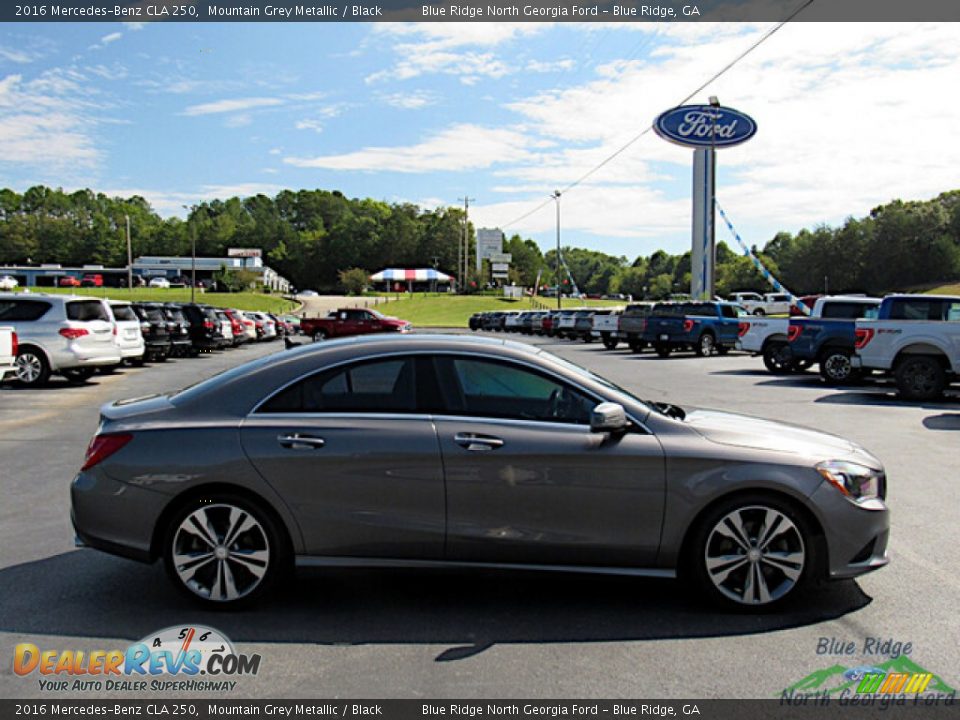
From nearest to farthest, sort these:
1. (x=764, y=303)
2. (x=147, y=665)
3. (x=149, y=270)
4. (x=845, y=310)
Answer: (x=147, y=665)
(x=845, y=310)
(x=764, y=303)
(x=149, y=270)

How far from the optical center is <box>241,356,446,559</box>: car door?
4828 millimetres

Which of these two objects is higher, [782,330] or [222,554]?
[782,330]

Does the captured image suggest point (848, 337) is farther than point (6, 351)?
Yes

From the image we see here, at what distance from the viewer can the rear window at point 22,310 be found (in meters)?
17.3

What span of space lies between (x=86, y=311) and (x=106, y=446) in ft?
47.3

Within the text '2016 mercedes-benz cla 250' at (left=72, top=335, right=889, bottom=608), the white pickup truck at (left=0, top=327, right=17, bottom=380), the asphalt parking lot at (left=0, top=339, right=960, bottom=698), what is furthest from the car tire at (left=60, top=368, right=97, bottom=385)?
the text '2016 mercedes-benz cla 250' at (left=72, top=335, right=889, bottom=608)

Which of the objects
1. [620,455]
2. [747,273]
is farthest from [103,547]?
[747,273]

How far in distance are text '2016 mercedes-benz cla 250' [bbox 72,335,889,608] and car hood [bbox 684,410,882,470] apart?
28 millimetres

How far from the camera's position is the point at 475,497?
4.80 metres

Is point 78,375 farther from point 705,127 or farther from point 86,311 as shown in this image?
point 705,127

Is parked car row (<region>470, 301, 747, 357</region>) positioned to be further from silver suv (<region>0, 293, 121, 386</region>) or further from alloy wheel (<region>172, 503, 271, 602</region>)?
alloy wheel (<region>172, 503, 271, 602</region>)

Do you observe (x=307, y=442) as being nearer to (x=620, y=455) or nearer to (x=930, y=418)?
(x=620, y=455)

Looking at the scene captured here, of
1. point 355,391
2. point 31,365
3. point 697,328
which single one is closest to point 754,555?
point 355,391

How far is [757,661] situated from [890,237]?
338 feet
